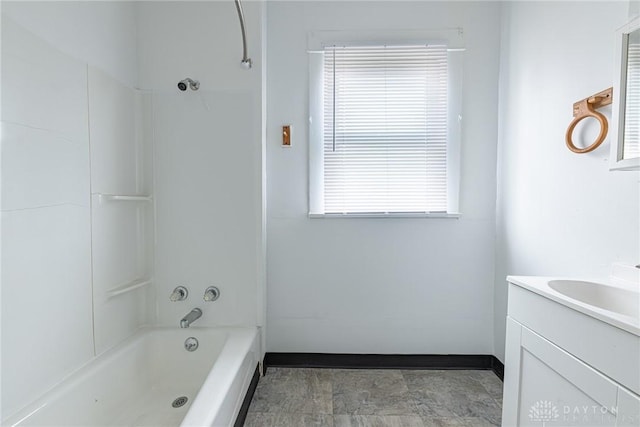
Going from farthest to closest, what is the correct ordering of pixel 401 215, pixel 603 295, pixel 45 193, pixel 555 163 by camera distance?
pixel 401 215 → pixel 555 163 → pixel 45 193 → pixel 603 295

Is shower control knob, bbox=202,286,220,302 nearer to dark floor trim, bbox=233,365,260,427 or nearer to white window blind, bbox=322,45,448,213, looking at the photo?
dark floor trim, bbox=233,365,260,427

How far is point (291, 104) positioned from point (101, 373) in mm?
1763

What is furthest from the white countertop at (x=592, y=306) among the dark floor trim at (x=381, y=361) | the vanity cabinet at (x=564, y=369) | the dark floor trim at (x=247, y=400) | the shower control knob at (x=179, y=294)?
the shower control knob at (x=179, y=294)

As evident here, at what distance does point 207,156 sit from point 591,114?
73.8 inches

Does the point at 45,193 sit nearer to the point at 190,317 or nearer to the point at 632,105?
the point at 190,317

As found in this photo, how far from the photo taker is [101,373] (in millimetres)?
1414

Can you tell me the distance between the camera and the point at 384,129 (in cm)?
199

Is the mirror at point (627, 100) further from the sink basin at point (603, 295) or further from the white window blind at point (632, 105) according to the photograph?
the sink basin at point (603, 295)

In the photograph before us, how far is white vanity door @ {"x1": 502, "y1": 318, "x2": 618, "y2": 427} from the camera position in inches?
31.8

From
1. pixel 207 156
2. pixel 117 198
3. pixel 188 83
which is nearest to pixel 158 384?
pixel 117 198

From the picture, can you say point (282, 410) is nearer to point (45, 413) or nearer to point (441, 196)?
point (45, 413)

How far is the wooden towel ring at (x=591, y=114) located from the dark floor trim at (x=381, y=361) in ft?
4.70

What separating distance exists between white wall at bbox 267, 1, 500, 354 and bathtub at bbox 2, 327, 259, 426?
0.46m

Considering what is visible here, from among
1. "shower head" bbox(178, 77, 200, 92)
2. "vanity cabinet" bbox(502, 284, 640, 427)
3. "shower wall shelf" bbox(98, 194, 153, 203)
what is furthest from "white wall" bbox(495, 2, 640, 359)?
"shower wall shelf" bbox(98, 194, 153, 203)
